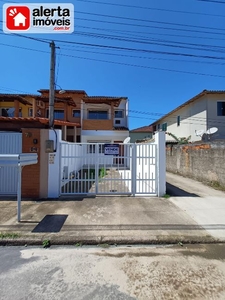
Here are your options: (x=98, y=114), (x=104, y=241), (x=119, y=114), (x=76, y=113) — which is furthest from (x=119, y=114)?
(x=104, y=241)

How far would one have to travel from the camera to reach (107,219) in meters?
4.24

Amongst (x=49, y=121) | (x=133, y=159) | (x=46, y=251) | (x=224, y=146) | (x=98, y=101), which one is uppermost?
(x=98, y=101)

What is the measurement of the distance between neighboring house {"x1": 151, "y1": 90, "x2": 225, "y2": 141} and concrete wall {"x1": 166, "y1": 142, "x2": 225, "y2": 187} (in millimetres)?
4543

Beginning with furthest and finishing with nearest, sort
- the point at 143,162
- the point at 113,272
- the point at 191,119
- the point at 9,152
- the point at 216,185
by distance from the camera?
the point at 191,119
the point at 216,185
the point at 143,162
the point at 9,152
the point at 113,272

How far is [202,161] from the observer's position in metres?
9.40

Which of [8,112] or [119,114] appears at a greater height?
[119,114]

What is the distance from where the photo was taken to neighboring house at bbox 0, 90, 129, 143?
52.6 feet

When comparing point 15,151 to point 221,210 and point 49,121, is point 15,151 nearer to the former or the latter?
point 49,121

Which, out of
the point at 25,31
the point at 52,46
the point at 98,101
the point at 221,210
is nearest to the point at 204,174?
the point at 221,210

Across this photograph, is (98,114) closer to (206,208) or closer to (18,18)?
(18,18)

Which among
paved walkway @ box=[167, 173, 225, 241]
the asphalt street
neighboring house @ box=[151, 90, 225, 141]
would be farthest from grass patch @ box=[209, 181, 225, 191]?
neighboring house @ box=[151, 90, 225, 141]

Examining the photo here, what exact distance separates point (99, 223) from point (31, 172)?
3.28 m

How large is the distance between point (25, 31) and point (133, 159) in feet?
20.1

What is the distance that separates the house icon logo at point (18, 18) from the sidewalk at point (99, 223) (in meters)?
6.24
